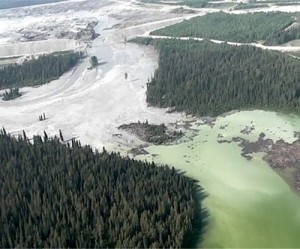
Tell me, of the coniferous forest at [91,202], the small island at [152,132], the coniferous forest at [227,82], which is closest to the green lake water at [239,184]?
the small island at [152,132]

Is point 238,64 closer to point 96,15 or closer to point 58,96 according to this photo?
point 58,96

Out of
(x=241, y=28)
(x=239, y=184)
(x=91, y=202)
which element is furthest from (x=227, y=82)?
(x=241, y=28)

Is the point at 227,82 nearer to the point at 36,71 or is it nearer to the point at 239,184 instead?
the point at 239,184

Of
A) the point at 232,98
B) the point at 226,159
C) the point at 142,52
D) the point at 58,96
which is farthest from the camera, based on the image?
the point at 142,52

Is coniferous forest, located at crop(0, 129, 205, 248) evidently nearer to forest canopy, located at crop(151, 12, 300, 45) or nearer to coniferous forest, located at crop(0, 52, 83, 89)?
coniferous forest, located at crop(0, 52, 83, 89)

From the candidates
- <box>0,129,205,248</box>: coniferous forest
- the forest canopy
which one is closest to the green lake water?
<box>0,129,205,248</box>: coniferous forest

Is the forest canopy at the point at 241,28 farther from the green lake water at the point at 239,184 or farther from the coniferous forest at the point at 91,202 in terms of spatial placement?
the coniferous forest at the point at 91,202

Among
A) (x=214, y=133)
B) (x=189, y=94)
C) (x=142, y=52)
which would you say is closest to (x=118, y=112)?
(x=189, y=94)
